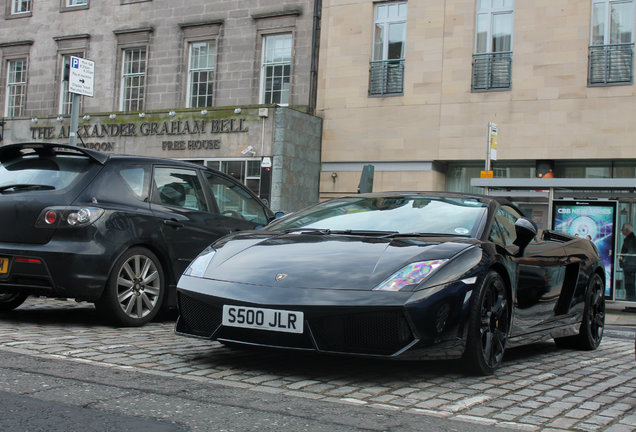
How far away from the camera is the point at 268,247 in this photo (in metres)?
5.32

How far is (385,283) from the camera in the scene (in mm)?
4672

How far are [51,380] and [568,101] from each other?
17.2 metres

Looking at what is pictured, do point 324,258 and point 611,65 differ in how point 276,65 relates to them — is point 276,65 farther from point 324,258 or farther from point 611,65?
point 324,258

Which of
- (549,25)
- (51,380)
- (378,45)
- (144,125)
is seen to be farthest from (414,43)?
(51,380)

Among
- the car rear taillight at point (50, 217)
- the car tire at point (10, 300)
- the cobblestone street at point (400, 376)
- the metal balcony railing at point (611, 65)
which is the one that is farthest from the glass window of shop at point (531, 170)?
the car rear taillight at point (50, 217)

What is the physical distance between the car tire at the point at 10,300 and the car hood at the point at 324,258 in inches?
135

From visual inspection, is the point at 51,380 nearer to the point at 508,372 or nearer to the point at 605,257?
the point at 508,372

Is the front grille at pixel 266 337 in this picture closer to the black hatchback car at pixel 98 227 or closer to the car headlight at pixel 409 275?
the car headlight at pixel 409 275

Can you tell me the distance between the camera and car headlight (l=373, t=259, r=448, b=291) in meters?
4.66

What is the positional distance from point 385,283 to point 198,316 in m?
1.20

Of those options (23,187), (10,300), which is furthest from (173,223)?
(10,300)

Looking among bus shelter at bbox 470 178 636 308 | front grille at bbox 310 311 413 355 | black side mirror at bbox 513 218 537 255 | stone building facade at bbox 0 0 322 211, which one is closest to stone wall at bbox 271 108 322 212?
stone building facade at bbox 0 0 322 211

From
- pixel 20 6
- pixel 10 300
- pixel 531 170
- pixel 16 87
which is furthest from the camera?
pixel 20 6

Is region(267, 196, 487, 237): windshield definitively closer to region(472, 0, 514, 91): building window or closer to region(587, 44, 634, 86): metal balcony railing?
region(587, 44, 634, 86): metal balcony railing
